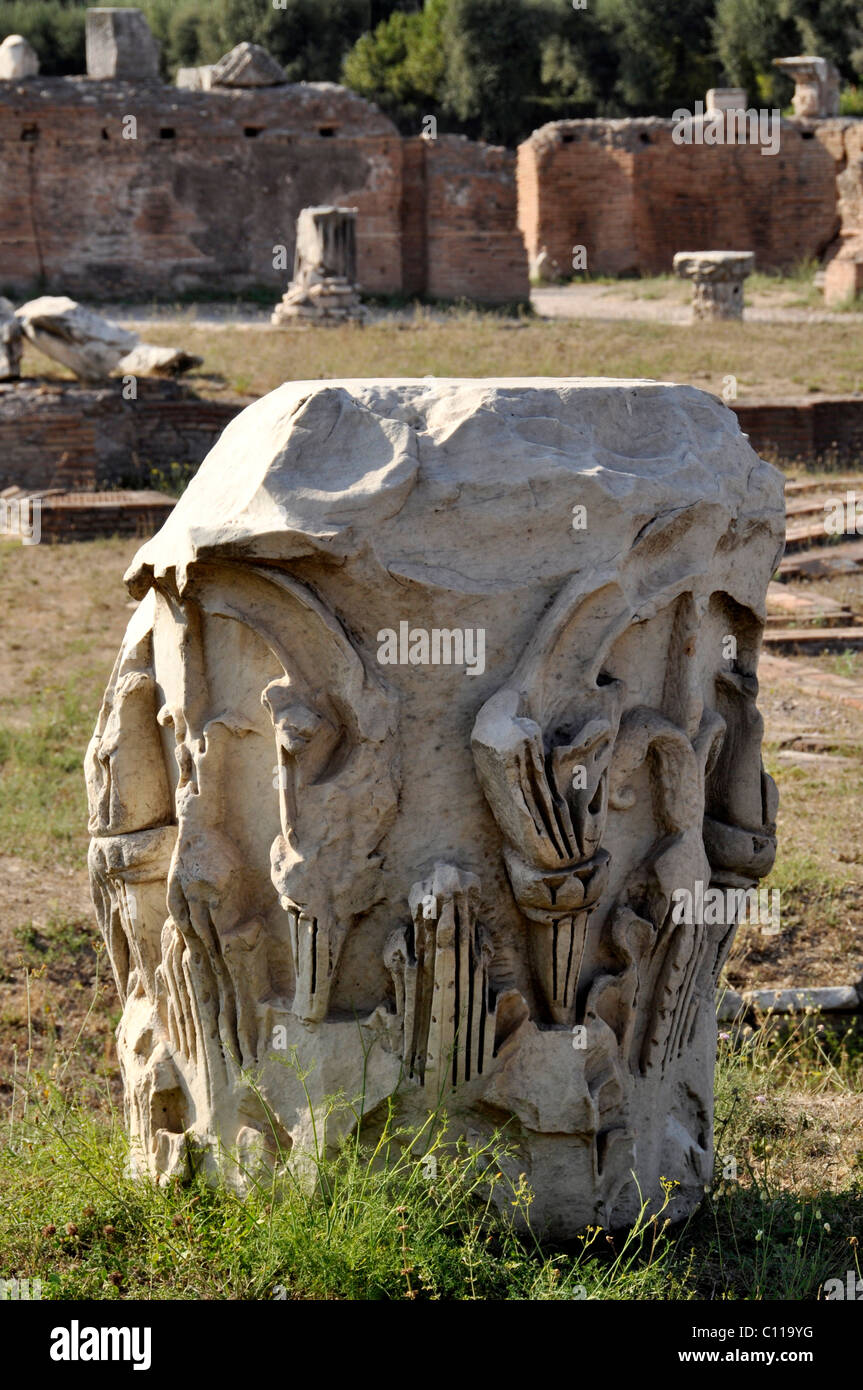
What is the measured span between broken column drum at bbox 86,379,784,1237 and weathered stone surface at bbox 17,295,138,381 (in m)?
10.6

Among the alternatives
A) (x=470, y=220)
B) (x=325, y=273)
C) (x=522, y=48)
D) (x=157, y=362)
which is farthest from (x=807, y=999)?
(x=522, y=48)

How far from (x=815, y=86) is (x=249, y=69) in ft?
26.0

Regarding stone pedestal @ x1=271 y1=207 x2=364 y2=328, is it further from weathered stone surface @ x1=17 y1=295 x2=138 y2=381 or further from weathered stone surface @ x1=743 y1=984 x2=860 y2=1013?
weathered stone surface @ x1=743 y1=984 x2=860 y2=1013

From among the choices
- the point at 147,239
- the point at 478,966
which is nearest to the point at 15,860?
the point at 478,966

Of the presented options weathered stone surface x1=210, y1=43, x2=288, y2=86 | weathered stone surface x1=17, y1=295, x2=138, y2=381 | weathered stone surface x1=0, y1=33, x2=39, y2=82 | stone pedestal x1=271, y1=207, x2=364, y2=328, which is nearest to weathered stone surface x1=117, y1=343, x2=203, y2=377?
weathered stone surface x1=17, y1=295, x2=138, y2=381

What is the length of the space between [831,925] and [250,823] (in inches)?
105

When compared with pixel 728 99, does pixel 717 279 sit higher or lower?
lower

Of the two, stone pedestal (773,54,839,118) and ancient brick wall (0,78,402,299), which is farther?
stone pedestal (773,54,839,118)

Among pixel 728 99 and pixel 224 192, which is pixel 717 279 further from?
pixel 728 99

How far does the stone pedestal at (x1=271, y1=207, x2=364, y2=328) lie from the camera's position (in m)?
16.2

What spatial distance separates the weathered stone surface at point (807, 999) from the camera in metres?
4.10

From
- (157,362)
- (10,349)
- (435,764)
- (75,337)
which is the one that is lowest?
(435,764)

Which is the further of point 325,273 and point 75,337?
point 325,273

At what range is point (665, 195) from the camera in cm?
2238
